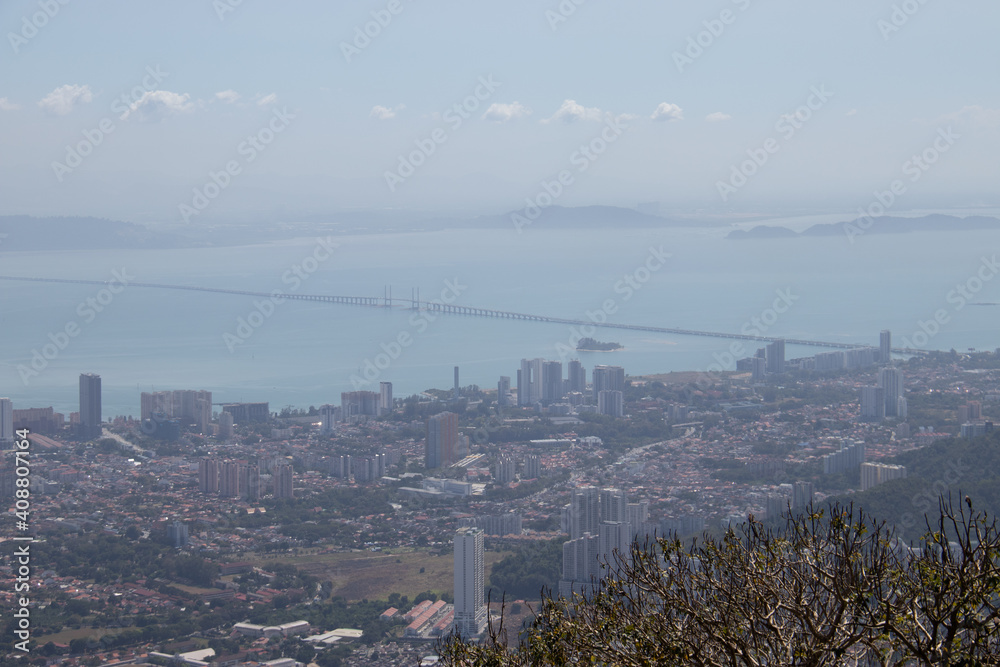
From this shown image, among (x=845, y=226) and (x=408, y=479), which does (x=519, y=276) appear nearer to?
(x=845, y=226)

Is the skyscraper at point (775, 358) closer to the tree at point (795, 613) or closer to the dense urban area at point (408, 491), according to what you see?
the dense urban area at point (408, 491)

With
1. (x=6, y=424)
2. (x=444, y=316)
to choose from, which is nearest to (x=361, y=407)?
(x=6, y=424)

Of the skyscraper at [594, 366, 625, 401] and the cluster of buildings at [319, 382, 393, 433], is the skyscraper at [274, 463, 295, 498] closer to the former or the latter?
the cluster of buildings at [319, 382, 393, 433]

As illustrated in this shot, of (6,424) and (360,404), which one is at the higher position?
(360,404)

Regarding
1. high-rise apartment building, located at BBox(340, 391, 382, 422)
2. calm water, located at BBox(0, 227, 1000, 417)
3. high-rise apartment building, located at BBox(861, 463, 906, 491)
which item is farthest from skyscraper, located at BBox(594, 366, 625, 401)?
high-rise apartment building, located at BBox(861, 463, 906, 491)

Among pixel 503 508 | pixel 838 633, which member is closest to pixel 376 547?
pixel 503 508

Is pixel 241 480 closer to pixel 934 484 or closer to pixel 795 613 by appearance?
pixel 934 484

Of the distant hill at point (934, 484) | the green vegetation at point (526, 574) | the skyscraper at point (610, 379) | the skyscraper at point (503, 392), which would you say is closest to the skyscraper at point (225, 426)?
the skyscraper at point (503, 392)
